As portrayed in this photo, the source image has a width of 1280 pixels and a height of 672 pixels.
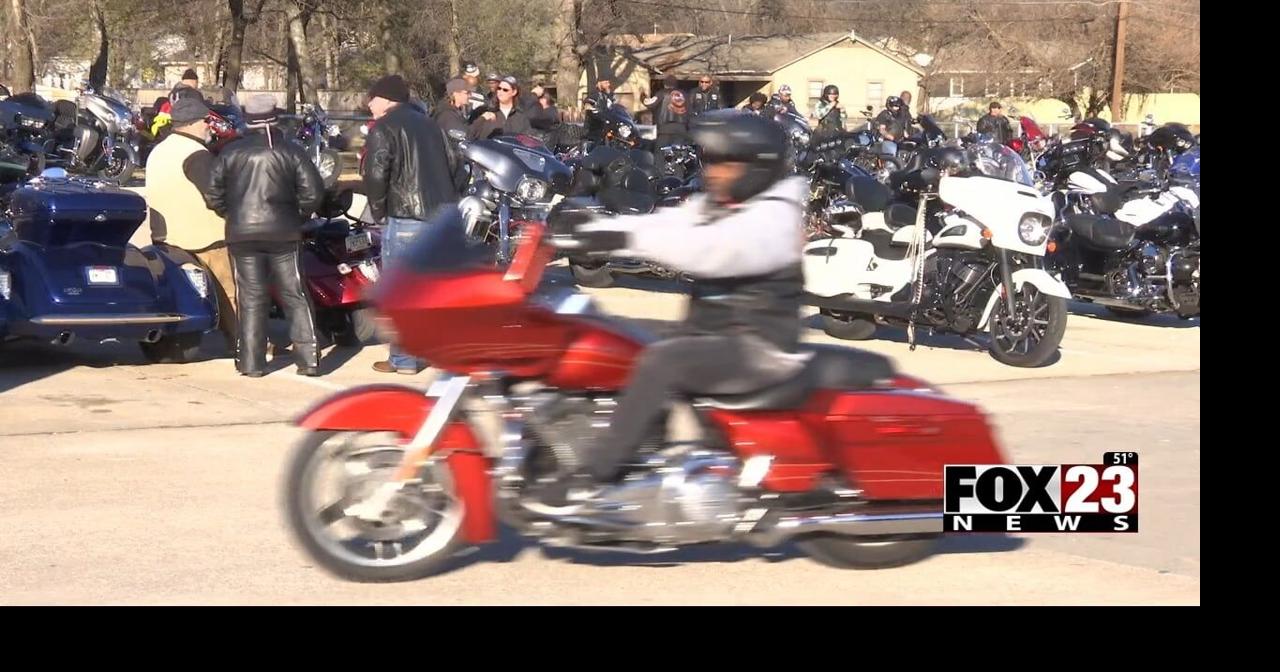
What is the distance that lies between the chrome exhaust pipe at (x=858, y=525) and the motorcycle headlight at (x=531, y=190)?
7.73 metres

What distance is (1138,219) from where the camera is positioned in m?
14.2

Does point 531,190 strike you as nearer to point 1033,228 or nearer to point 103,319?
point 1033,228

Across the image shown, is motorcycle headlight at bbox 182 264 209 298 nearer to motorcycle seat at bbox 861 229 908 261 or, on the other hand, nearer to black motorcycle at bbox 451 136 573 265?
black motorcycle at bbox 451 136 573 265

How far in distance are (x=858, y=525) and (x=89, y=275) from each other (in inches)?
235

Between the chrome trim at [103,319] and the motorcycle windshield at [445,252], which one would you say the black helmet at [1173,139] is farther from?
the motorcycle windshield at [445,252]

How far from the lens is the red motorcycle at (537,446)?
5.46 metres

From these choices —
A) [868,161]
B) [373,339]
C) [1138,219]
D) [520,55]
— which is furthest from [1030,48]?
[373,339]

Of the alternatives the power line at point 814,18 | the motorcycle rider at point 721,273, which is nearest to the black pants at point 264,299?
the motorcycle rider at point 721,273

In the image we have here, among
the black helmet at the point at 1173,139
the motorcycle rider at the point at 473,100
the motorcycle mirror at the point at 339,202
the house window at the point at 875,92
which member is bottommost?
the motorcycle mirror at the point at 339,202

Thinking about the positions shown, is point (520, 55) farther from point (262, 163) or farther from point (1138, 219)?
point (262, 163)

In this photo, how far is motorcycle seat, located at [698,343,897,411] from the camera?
558cm
